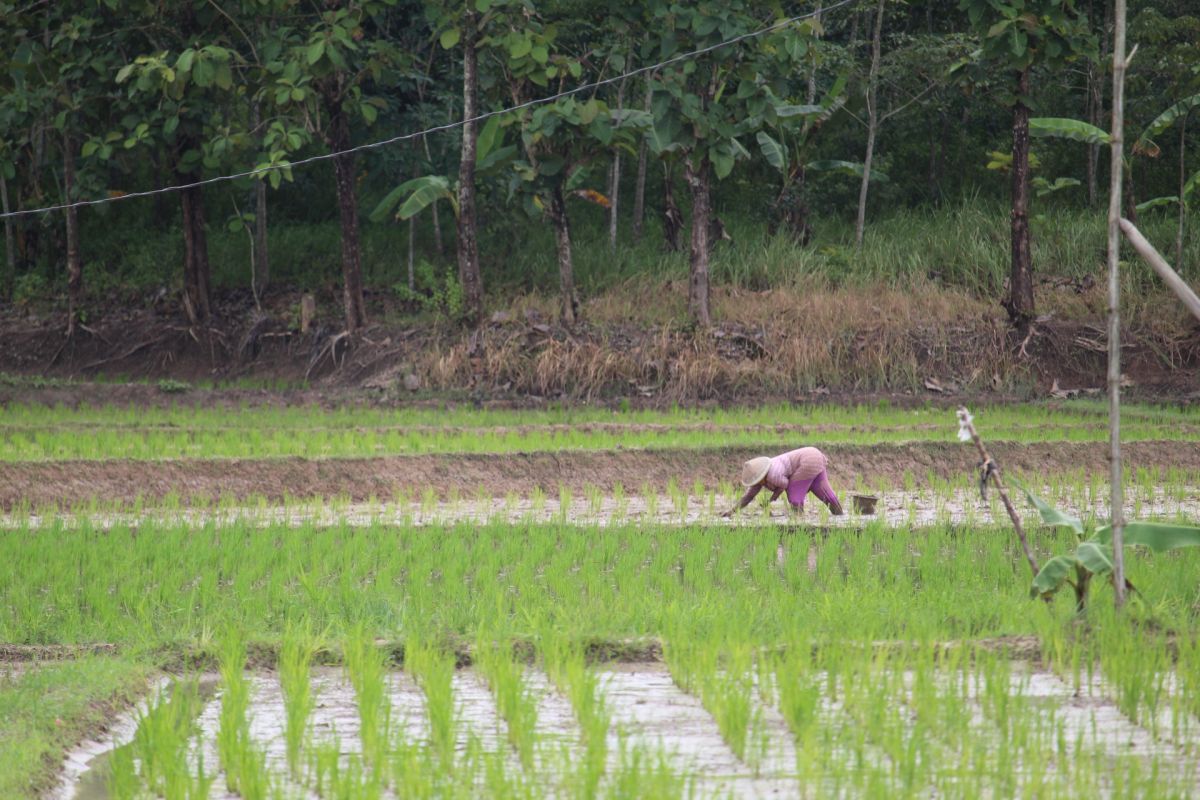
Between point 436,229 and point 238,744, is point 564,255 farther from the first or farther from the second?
point 238,744

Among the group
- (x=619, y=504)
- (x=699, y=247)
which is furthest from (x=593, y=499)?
(x=699, y=247)

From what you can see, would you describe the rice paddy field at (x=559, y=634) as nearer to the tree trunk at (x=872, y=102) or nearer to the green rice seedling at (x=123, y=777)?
the green rice seedling at (x=123, y=777)

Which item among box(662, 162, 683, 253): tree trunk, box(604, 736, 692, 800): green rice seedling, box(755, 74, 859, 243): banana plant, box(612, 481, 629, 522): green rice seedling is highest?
box(755, 74, 859, 243): banana plant

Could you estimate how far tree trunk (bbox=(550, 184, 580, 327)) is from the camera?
1396 cm

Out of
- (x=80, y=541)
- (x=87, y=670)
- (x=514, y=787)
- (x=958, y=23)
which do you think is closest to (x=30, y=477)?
(x=80, y=541)

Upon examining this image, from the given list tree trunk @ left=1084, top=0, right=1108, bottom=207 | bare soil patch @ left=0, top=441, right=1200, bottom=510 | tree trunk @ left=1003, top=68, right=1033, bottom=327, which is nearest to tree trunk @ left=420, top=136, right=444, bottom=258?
tree trunk @ left=1003, top=68, right=1033, bottom=327

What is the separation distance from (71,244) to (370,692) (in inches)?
510

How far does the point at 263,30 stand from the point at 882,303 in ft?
25.6

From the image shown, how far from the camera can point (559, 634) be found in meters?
4.43

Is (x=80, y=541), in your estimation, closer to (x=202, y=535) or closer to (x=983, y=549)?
(x=202, y=535)

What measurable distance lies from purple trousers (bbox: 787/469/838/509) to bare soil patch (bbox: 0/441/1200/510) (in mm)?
1742

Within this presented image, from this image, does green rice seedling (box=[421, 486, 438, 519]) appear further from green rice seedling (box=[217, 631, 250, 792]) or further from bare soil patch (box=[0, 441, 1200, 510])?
green rice seedling (box=[217, 631, 250, 792])

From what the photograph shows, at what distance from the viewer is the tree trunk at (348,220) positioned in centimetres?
1434

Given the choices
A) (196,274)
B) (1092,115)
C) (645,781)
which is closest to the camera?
(645,781)
